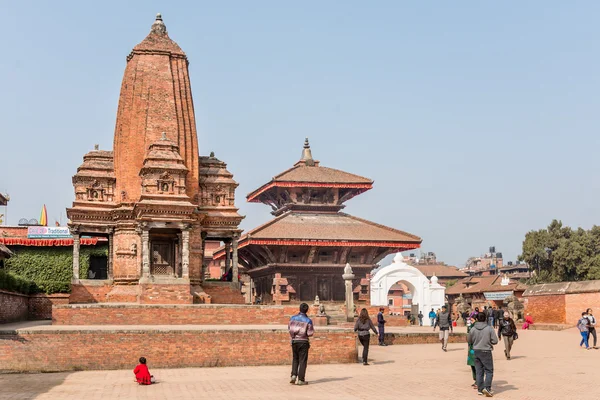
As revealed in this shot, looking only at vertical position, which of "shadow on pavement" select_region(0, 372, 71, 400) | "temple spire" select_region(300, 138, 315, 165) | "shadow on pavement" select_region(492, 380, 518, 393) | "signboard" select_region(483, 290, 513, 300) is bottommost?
"shadow on pavement" select_region(492, 380, 518, 393)

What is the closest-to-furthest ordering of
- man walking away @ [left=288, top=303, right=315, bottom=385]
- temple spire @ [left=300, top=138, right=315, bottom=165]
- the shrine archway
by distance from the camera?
man walking away @ [left=288, top=303, right=315, bottom=385] → the shrine archway → temple spire @ [left=300, top=138, right=315, bottom=165]

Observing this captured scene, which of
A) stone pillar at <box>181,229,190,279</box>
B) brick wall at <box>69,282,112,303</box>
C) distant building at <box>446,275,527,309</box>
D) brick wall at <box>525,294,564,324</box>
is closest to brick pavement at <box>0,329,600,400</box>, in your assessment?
stone pillar at <box>181,229,190,279</box>

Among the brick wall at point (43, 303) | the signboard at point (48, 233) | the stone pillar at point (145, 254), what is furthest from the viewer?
the signboard at point (48, 233)

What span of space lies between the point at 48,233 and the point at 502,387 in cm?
2993

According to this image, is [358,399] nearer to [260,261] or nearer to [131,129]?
[131,129]

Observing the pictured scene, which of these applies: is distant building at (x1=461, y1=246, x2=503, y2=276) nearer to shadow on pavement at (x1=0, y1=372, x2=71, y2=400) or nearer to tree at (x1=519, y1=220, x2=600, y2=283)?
tree at (x1=519, y1=220, x2=600, y2=283)

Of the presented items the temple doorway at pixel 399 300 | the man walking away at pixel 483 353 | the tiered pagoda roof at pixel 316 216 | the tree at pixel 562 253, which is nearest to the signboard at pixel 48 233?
the tiered pagoda roof at pixel 316 216

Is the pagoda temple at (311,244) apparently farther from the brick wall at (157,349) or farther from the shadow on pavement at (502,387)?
the shadow on pavement at (502,387)

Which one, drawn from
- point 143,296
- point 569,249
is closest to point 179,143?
point 143,296

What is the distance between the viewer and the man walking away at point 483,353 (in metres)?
13.9

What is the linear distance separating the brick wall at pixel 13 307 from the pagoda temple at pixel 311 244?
1570 centimetres

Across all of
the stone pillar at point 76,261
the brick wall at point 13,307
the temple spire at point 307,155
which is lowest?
the brick wall at point 13,307

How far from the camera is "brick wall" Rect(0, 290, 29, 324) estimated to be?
27781 mm

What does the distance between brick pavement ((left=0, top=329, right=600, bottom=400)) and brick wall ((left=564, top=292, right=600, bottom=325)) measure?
1569 centimetres
